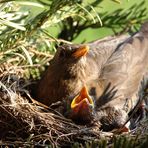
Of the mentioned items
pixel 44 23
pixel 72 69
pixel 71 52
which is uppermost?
pixel 44 23

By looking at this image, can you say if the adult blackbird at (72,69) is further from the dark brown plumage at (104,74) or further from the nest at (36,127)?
the nest at (36,127)

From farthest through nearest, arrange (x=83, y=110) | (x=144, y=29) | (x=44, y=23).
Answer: (x=144, y=29)
(x=83, y=110)
(x=44, y=23)

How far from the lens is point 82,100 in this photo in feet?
7.06

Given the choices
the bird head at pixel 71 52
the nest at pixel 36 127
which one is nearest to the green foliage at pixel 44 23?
the bird head at pixel 71 52

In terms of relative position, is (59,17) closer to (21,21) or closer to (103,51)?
(21,21)

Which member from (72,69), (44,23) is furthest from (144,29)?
(44,23)

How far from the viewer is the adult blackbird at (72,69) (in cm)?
242

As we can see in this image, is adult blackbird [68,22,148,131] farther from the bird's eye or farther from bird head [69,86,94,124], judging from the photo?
the bird's eye

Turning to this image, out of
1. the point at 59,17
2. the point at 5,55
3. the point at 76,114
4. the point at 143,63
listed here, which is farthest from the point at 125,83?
the point at 5,55

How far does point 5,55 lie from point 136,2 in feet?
3.21

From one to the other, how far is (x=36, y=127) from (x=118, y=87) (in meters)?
0.52

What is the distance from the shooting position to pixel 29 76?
8.10 ft

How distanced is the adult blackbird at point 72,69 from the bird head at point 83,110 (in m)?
0.22

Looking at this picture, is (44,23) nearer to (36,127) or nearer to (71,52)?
(36,127)
